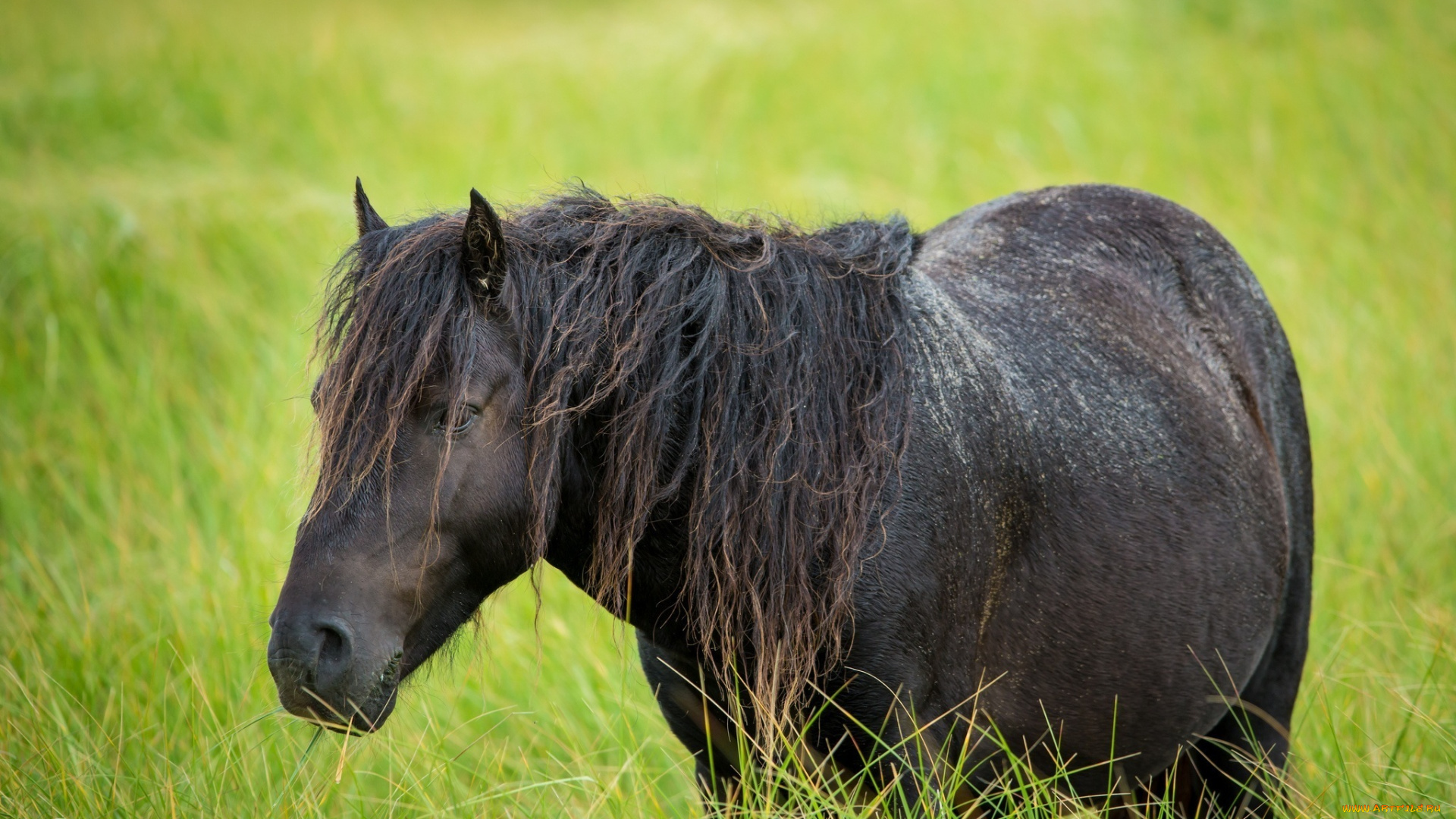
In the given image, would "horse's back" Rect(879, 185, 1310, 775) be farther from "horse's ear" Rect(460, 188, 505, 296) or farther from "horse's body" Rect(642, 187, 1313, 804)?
"horse's ear" Rect(460, 188, 505, 296)

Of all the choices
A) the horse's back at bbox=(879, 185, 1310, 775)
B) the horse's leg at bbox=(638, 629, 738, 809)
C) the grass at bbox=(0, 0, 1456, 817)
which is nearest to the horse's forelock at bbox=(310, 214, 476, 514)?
the grass at bbox=(0, 0, 1456, 817)

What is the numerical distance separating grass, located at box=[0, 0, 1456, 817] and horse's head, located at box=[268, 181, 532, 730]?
11.9 inches

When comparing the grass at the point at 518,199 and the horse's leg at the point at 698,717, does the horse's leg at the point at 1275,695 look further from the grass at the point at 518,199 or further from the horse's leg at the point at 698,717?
the horse's leg at the point at 698,717

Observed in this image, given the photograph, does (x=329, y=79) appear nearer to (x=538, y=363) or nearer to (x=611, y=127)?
(x=611, y=127)

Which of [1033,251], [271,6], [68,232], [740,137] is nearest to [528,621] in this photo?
[1033,251]

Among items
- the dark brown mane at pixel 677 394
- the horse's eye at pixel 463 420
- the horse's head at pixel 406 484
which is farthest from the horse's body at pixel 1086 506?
the horse's eye at pixel 463 420

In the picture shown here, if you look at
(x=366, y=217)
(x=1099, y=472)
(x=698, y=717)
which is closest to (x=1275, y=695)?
(x=1099, y=472)

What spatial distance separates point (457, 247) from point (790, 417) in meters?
0.63

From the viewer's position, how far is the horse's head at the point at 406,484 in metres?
1.60

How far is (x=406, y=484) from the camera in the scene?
1.65 m

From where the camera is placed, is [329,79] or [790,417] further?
[329,79]

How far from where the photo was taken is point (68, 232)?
5574mm

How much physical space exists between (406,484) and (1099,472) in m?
1.38

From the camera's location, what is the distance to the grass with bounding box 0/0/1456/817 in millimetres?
2730
